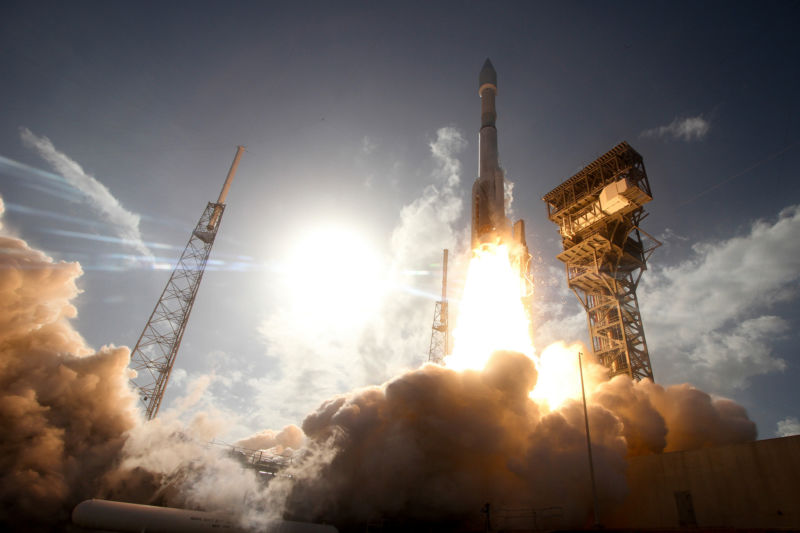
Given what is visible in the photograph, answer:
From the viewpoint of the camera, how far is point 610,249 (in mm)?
45312

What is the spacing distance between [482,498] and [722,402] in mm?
20968

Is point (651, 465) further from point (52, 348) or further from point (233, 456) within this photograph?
point (52, 348)

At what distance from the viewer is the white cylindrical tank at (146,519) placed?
2264cm

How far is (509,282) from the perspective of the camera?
37.6 metres

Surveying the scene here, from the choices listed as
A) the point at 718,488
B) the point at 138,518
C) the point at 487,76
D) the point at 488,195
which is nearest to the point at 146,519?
the point at 138,518

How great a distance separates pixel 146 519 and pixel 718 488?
29717mm

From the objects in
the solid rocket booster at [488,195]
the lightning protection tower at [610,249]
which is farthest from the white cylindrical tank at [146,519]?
the lightning protection tower at [610,249]

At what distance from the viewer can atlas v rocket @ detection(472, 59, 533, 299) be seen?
36062 millimetres

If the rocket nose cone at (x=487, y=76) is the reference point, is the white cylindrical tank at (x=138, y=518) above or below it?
below

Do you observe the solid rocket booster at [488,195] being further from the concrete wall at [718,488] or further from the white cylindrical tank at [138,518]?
the white cylindrical tank at [138,518]

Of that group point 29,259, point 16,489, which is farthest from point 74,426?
point 29,259

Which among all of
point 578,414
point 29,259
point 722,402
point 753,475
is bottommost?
point 753,475

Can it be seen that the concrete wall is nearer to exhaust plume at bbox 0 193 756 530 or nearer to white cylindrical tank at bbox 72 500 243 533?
exhaust plume at bbox 0 193 756 530

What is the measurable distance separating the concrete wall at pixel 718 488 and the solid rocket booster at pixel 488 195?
59.1ft
